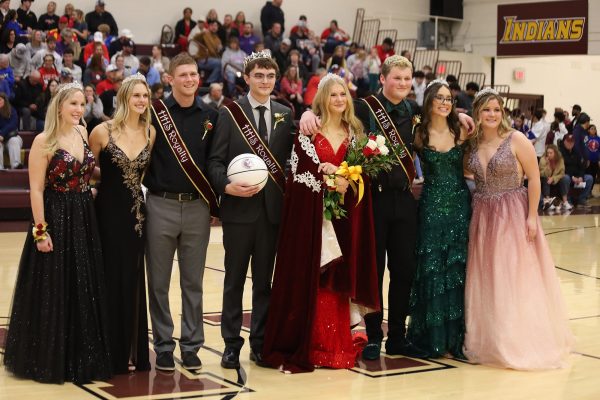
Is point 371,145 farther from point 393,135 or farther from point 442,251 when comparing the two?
point 442,251

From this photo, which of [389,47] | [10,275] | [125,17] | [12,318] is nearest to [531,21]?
[389,47]

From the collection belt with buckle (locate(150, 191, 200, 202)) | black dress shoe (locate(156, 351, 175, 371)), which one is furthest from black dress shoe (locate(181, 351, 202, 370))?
belt with buckle (locate(150, 191, 200, 202))

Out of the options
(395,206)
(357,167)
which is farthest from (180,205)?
(395,206)

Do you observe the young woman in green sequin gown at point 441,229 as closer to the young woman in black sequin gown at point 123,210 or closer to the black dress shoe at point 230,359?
the black dress shoe at point 230,359

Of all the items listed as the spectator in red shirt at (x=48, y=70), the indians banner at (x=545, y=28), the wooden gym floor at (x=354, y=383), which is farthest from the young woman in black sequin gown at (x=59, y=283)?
the indians banner at (x=545, y=28)

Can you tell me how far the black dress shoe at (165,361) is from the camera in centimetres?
592

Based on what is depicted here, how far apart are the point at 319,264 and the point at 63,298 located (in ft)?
5.24

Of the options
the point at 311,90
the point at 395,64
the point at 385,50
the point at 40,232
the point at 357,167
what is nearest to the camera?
the point at 40,232

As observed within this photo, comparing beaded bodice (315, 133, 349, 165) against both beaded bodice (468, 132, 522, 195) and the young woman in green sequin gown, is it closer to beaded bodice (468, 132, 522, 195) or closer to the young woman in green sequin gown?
the young woman in green sequin gown

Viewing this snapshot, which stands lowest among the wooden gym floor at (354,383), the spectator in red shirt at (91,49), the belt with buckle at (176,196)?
the wooden gym floor at (354,383)

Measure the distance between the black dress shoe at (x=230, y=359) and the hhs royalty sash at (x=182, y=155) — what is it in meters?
0.95

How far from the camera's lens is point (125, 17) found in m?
21.8

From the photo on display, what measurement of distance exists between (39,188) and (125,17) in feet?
55.1

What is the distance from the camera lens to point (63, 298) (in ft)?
18.6
